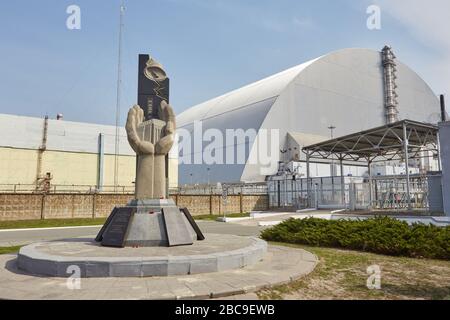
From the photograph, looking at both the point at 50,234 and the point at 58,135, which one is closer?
the point at 50,234

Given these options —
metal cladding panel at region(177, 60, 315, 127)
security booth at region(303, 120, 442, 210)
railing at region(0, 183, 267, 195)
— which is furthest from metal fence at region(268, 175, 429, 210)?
metal cladding panel at region(177, 60, 315, 127)

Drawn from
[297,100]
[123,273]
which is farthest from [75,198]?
[297,100]

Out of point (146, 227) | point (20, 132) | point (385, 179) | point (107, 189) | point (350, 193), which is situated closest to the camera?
point (146, 227)

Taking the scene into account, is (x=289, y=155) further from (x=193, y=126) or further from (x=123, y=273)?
(x=123, y=273)

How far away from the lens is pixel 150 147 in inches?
419

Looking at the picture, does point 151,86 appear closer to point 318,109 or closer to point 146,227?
point 146,227

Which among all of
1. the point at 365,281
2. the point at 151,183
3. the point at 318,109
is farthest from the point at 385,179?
the point at 365,281

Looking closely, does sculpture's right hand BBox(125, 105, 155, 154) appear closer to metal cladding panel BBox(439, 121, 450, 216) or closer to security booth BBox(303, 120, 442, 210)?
metal cladding panel BBox(439, 121, 450, 216)

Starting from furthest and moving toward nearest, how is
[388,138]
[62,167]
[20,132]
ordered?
[62,167] < [20,132] < [388,138]

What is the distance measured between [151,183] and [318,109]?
40428mm

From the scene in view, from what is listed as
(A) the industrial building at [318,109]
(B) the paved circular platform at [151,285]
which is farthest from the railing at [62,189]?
(B) the paved circular platform at [151,285]

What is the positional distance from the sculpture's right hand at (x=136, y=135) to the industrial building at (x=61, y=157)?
27381 millimetres

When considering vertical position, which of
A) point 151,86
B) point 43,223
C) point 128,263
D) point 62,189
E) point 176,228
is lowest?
point 43,223

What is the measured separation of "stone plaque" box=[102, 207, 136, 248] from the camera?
8914mm
